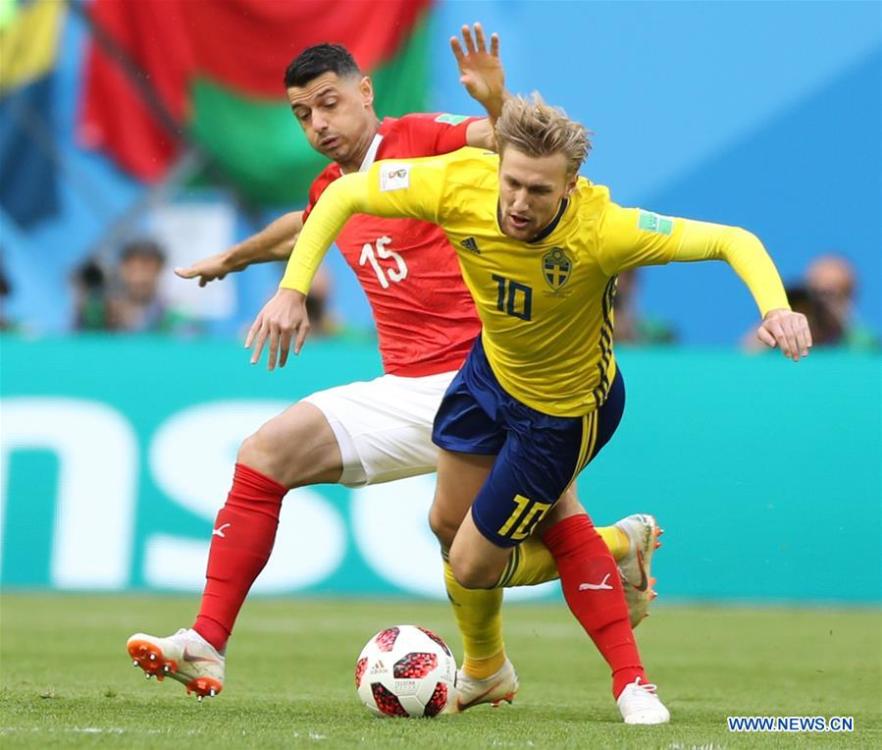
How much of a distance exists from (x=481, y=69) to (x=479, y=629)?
1976 mm

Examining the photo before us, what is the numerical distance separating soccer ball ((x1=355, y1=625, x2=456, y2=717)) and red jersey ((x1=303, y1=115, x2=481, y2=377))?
104 cm

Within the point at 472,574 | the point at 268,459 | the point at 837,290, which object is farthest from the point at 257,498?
the point at 837,290

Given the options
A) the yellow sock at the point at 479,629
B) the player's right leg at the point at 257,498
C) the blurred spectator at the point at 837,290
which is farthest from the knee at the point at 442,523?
the blurred spectator at the point at 837,290

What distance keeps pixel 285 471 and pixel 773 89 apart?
9655mm

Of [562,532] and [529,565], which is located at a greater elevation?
[562,532]

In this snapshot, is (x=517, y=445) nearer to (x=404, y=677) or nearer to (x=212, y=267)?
(x=404, y=677)

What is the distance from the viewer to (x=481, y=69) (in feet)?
20.5

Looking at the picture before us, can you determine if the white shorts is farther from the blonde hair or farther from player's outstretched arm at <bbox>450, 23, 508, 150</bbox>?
the blonde hair

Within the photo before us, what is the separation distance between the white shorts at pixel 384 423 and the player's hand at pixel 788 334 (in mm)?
1544

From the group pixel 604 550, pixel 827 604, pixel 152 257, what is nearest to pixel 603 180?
pixel 152 257

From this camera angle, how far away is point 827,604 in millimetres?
10719

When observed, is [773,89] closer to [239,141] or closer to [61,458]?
[239,141]

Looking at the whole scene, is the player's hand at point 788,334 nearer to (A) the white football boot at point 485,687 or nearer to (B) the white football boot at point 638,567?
(B) the white football boot at point 638,567

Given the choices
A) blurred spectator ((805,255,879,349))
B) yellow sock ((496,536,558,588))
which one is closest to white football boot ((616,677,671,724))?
yellow sock ((496,536,558,588))
